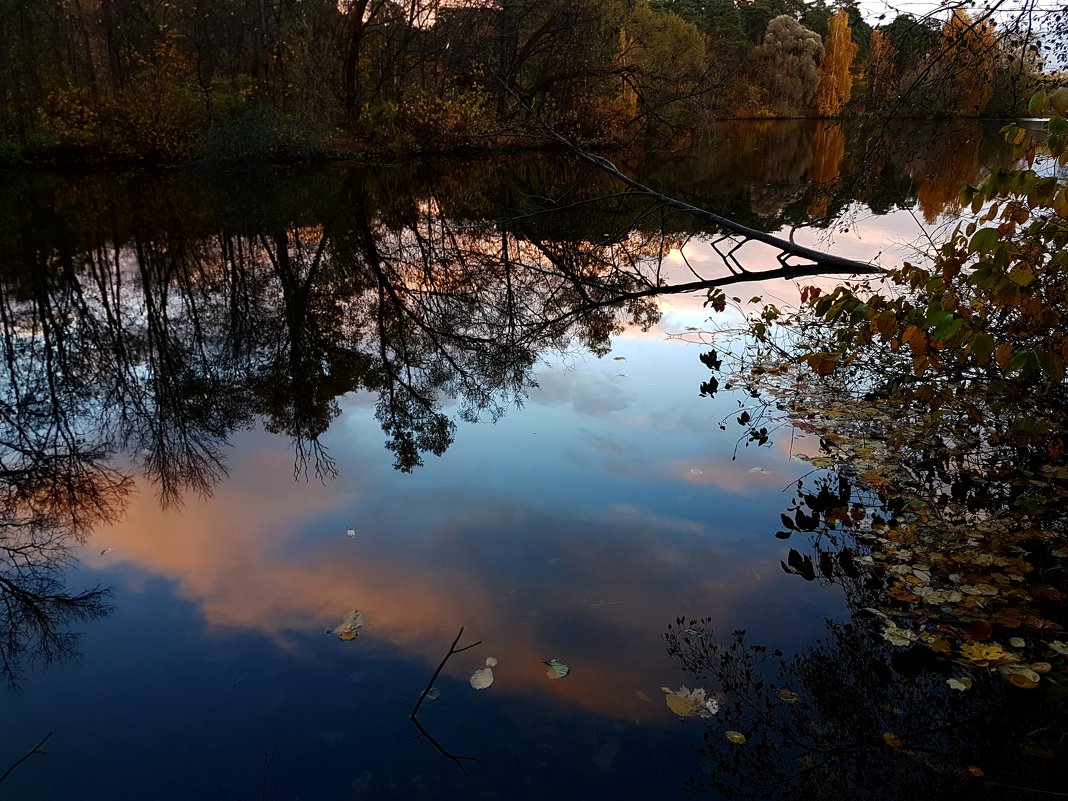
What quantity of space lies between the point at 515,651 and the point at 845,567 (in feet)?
6.98

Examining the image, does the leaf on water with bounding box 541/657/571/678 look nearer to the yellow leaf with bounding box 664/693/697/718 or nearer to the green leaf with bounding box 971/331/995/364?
the yellow leaf with bounding box 664/693/697/718

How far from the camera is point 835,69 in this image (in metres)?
54.8

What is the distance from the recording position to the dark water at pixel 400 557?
2965mm

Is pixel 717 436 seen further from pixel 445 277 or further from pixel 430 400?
pixel 445 277

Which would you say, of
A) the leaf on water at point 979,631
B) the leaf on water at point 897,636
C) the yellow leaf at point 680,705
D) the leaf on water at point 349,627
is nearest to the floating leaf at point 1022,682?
the leaf on water at point 979,631

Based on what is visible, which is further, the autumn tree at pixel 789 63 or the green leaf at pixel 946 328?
the autumn tree at pixel 789 63

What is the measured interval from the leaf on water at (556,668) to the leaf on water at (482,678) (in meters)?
0.28

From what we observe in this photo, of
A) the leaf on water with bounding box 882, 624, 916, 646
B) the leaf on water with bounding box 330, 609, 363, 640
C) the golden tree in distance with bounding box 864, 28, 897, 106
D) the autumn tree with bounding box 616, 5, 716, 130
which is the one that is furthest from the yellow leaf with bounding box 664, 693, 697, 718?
the autumn tree with bounding box 616, 5, 716, 130

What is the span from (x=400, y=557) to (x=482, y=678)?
3.99 feet

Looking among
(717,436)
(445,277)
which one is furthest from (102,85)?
(717,436)

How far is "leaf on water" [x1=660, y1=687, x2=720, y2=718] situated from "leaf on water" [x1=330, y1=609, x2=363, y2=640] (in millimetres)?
1611

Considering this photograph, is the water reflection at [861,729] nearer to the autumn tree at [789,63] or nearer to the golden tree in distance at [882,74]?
the golden tree in distance at [882,74]

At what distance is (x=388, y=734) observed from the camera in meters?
3.06

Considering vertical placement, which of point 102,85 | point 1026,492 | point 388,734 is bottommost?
point 388,734
